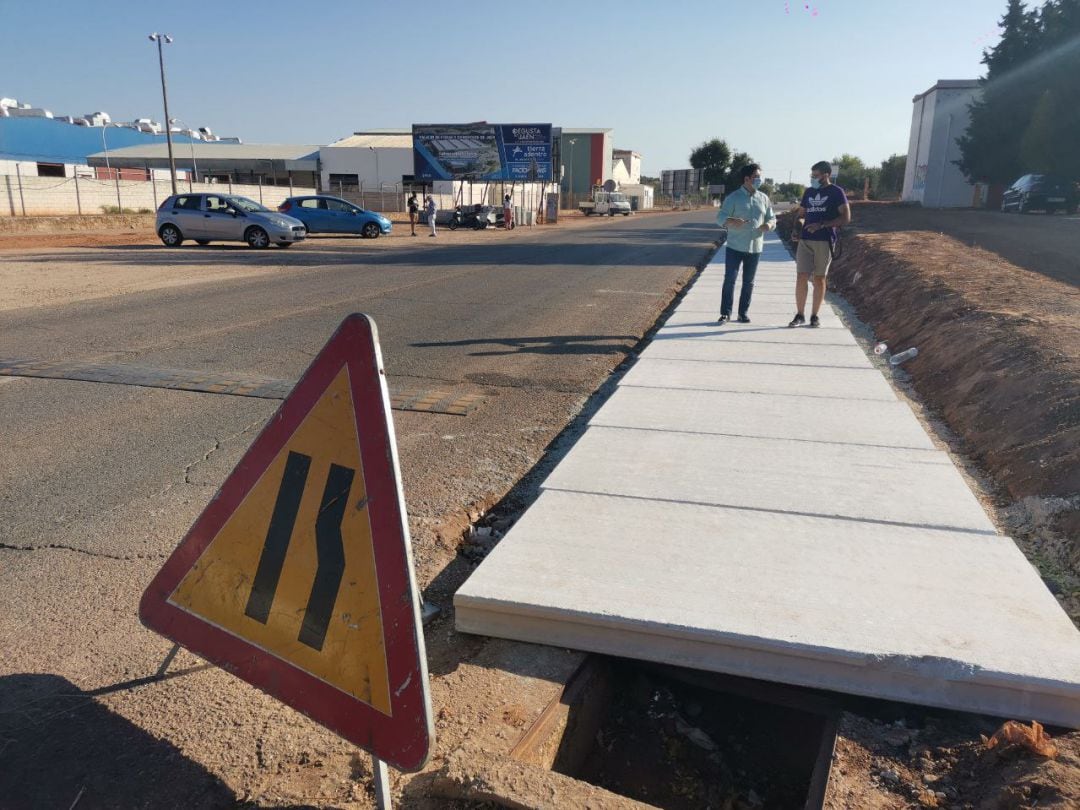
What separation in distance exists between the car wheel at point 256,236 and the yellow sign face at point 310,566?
22372mm

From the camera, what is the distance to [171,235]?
23.7 m

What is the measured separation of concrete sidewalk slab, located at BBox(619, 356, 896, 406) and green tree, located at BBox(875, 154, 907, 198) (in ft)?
204

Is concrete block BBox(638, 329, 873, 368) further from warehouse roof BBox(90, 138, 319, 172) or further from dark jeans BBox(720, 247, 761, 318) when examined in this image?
warehouse roof BBox(90, 138, 319, 172)

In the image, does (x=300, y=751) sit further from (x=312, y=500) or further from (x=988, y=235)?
(x=988, y=235)

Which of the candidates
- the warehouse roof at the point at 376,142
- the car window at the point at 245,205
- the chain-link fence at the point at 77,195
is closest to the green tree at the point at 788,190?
the warehouse roof at the point at 376,142

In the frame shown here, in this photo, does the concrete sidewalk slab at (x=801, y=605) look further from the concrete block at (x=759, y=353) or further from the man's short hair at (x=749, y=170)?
the man's short hair at (x=749, y=170)

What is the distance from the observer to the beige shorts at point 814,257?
859 cm

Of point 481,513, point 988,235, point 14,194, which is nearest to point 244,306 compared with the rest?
point 481,513

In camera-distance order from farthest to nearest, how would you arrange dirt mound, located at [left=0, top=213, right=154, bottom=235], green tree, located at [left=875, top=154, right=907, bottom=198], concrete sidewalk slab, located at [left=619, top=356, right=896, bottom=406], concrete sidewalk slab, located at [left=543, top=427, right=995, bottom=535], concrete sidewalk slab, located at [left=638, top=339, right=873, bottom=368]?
green tree, located at [left=875, top=154, right=907, bottom=198]
dirt mound, located at [left=0, top=213, right=154, bottom=235]
concrete sidewalk slab, located at [left=638, top=339, right=873, bottom=368]
concrete sidewalk slab, located at [left=619, top=356, right=896, bottom=406]
concrete sidewalk slab, located at [left=543, top=427, right=995, bottom=535]

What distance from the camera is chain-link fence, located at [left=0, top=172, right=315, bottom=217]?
31875 mm

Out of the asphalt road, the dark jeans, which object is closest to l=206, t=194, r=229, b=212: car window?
the asphalt road

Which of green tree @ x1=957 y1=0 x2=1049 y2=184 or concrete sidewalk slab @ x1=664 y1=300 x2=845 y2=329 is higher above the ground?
green tree @ x1=957 y1=0 x2=1049 y2=184

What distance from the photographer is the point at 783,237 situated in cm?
3122

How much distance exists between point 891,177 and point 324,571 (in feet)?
239
